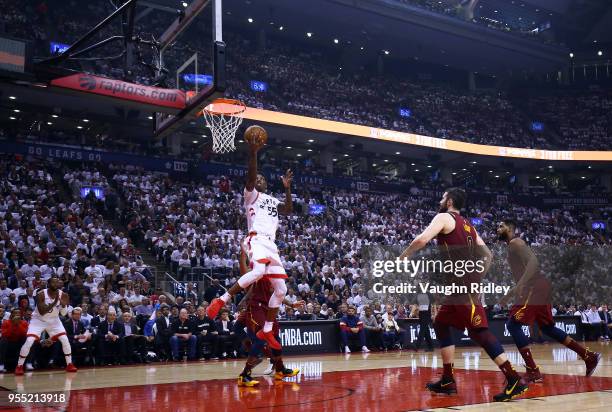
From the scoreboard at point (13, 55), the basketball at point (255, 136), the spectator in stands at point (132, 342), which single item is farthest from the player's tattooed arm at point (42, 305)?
the basketball at point (255, 136)

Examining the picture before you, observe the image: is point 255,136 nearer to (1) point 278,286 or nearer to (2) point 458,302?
(1) point 278,286

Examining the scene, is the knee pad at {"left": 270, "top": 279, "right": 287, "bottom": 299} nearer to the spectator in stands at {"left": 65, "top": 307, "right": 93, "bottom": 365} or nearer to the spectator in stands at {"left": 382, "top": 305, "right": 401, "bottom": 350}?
the spectator in stands at {"left": 65, "top": 307, "right": 93, "bottom": 365}

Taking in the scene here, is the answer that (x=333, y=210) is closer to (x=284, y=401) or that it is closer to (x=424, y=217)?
(x=424, y=217)

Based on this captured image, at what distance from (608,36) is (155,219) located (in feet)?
135

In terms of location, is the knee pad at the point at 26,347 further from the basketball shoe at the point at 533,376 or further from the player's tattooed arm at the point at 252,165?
the basketball shoe at the point at 533,376

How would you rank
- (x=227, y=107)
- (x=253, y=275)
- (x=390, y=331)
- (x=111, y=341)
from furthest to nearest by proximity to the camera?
(x=390, y=331)
(x=227, y=107)
(x=111, y=341)
(x=253, y=275)

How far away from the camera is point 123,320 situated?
44.9 ft

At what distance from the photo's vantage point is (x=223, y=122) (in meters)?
15.9

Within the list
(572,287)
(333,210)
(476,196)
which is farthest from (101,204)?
(476,196)

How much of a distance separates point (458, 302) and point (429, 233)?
82 centimetres

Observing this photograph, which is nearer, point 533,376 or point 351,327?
point 533,376

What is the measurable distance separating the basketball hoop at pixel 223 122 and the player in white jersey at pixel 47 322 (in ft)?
18.5

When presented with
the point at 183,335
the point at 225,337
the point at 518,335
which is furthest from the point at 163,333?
the point at 518,335

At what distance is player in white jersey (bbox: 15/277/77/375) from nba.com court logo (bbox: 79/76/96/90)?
3480 mm
